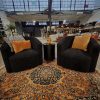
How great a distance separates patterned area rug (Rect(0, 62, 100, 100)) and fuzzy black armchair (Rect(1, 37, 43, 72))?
0.46 feet

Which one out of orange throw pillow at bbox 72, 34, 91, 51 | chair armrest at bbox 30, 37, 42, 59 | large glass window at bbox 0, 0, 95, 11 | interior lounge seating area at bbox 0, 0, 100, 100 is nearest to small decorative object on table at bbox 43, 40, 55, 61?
interior lounge seating area at bbox 0, 0, 100, 100

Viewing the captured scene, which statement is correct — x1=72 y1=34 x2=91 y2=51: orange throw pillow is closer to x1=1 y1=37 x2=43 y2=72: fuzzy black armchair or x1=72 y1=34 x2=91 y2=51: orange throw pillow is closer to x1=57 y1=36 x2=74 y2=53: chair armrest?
x1=57 y1=36 x2=74 y2=53: chair armrest

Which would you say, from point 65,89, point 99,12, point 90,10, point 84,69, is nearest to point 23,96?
point 65,89

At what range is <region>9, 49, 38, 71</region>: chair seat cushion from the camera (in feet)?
8.12

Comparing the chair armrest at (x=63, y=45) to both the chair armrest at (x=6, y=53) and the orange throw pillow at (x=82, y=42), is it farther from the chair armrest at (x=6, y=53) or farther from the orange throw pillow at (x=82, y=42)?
the chair armrest at (x=6, y=53)

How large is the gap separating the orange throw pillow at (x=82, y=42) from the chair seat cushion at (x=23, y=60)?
3.52 feet

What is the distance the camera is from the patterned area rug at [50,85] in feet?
5.71

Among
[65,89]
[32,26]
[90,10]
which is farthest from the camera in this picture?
[32,26]

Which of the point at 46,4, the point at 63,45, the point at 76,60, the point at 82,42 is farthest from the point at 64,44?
the point at 46,4

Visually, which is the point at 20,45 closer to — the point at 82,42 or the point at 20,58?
the point at 20,58

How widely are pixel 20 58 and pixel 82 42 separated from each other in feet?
5.15

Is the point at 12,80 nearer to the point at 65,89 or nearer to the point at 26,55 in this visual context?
the point at 26,55

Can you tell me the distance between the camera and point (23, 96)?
1.76 meters

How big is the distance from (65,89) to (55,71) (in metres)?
0.68
